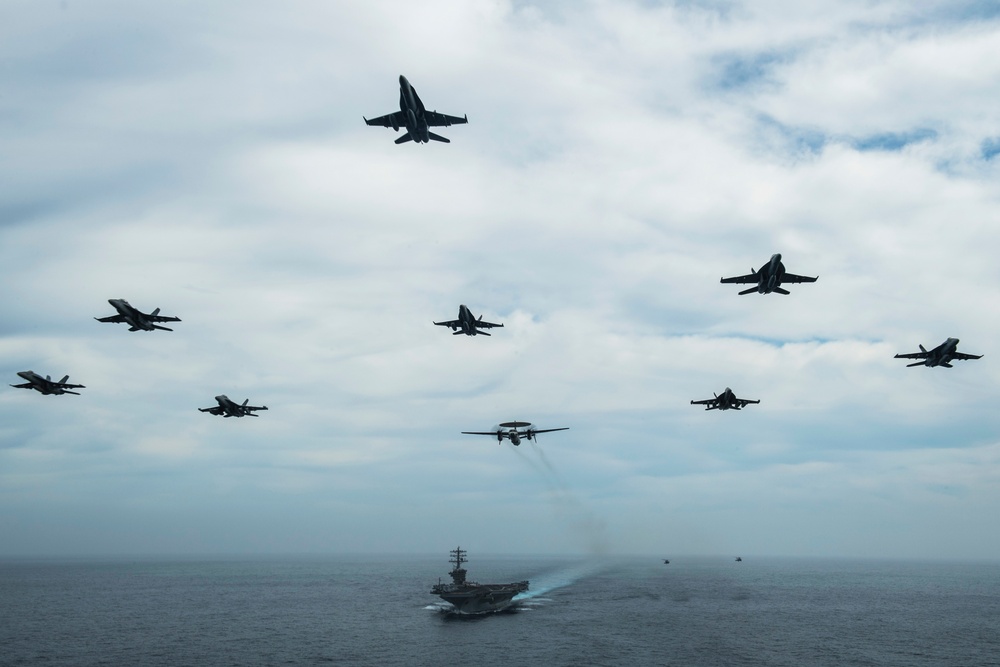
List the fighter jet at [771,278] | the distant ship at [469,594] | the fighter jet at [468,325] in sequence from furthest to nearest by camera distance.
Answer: the distant ship at [469,594] < the fighter jet at [468,325] < the fighter jet at [771,278]

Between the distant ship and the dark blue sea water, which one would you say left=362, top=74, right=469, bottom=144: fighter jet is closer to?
the dark blue sea water

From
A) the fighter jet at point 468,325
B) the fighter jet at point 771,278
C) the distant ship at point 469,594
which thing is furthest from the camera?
the distant ship at point 469,594

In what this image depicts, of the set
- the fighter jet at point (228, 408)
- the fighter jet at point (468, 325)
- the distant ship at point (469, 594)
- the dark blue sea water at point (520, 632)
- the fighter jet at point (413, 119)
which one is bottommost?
the dark blue sea water at point (520, 632)

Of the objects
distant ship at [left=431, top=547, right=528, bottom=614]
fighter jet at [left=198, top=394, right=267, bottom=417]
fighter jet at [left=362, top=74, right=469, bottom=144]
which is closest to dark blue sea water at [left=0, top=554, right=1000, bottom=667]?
distant ship at [left=431, top=547, right=528, bottom=614]

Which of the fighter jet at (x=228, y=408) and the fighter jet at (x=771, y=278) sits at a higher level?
the fighter jet at (x=771, y=278)

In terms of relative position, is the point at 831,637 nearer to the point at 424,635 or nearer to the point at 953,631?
the point at 953,631

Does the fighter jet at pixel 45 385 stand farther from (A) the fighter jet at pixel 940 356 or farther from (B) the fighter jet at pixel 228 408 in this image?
(A) the fighter jet at pixel 940 356

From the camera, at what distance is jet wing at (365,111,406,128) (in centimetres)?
7062

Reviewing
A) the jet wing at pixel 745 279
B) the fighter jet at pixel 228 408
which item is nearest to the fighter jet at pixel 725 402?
the jet wing at pixel 745 279

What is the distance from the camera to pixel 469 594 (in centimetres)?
13300

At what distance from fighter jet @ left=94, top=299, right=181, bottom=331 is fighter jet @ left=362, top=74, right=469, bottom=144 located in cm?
2956

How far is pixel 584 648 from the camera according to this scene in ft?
333

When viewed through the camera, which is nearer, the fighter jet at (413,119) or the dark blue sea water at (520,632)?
the fighter jet at (413,119)

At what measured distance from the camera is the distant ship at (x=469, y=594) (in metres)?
132
